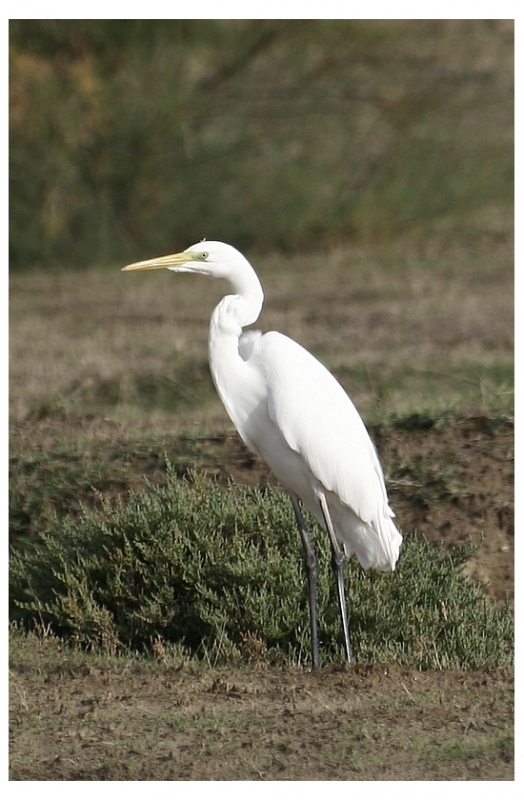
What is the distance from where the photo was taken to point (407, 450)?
580cm

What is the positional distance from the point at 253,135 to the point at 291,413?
9.27 metres

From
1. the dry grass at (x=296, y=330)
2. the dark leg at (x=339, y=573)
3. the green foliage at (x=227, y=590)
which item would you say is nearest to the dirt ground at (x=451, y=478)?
the green foliage at (x=227, y=590)

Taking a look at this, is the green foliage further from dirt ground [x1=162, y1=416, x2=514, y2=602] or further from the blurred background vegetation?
the blurred background vegetation

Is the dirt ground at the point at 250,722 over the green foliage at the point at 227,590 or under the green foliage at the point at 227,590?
under

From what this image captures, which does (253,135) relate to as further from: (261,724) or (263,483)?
(261,724)

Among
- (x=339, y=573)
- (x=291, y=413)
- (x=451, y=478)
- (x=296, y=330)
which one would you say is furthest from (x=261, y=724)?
(x=296, y=330)

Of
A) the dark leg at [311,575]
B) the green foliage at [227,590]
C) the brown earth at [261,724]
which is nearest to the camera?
the brown earth at [261,724]

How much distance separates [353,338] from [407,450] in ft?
9.86

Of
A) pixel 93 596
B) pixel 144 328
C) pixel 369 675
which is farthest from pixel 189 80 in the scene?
pixel 369 675

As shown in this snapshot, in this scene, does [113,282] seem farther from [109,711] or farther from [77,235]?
[109,711]

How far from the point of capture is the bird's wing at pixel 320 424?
13.9 ft

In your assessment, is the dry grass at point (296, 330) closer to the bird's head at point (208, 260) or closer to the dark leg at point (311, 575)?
the dark leg at point (311, 575)

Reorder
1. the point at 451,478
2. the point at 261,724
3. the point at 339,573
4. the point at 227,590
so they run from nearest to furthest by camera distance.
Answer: the point at 261,724 < the point at 339,573 < the point at 227,590 < the point at 451,478

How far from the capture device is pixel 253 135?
12.9 m
